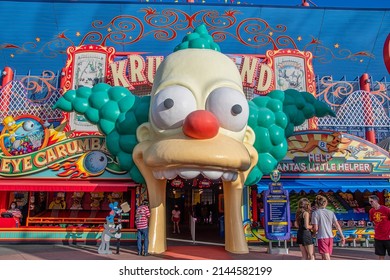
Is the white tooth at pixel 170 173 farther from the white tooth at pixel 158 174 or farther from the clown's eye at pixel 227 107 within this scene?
the clown's eye at pixel 227 107

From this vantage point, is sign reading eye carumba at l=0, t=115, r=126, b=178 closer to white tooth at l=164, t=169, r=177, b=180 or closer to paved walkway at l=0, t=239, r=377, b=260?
paved walkway at l=0, t=239, r=377, b=260

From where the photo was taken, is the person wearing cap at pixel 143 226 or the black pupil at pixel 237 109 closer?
the black pupil at pixel 237 109

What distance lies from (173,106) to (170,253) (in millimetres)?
2995

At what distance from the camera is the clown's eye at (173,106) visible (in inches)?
221

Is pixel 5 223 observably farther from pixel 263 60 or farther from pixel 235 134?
pixel 263 60

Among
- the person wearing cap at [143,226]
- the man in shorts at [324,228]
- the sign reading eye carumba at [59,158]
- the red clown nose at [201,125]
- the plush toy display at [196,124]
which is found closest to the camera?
the man in shorts at [324,228]

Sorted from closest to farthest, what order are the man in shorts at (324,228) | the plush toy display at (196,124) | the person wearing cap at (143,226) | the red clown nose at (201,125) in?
1. the man in shorts at (324,228)
2. the red clown nose at (201,125)
3. the plush toy display at (196,124)
4. the person wearing cap at (143,226)

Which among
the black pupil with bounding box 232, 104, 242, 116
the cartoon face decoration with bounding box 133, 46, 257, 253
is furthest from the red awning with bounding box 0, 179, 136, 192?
the black pupil with bounding box 232, 104, 242, 116

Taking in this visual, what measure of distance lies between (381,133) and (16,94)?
14421 millimetres

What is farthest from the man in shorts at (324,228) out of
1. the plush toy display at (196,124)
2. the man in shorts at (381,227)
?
the plush toy display at (196,124)

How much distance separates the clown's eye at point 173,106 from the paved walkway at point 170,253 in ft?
8.18

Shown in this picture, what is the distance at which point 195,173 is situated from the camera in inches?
211

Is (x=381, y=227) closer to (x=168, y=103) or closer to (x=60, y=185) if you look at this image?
(x=168, y=103)

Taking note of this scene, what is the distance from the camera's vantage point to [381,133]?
1409 cm
